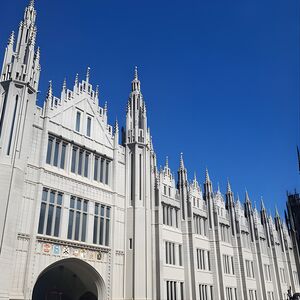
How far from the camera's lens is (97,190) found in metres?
28.9

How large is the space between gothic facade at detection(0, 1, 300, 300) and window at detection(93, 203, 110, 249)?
80 mm

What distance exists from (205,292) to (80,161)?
65.7 ft

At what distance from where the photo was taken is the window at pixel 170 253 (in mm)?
34472

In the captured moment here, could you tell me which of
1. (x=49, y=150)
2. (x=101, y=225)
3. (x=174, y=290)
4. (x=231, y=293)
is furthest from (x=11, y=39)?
(x=231, y=293)

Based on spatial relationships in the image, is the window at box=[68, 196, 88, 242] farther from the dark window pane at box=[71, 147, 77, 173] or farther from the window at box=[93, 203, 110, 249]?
the dark window pane at box=[71, 147, 77, 173]

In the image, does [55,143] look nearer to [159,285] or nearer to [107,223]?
[107,223]

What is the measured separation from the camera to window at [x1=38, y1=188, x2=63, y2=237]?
2439cm

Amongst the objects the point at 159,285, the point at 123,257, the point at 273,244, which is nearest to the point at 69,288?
the point at 123,257

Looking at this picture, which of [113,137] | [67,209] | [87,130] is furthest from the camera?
[113,137]

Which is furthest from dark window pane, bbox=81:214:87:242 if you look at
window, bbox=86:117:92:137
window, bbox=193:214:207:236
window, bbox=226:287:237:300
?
window, bbox=226:287:237:300

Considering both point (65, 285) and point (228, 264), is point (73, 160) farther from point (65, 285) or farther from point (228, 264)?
point (228, 264)

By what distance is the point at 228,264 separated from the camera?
43188 mm

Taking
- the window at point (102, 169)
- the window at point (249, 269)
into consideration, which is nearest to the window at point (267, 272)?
the window at point (249, 269)

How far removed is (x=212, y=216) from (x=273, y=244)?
65.8 feet
